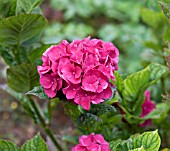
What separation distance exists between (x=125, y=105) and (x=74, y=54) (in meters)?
0.48

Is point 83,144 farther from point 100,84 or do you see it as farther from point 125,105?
point 125,105

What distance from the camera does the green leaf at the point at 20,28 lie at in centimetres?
154

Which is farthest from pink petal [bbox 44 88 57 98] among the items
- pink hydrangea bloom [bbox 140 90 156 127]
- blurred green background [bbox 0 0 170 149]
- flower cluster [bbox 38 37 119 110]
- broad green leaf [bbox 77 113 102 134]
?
blurred green background [bbox 0 0 170 149]

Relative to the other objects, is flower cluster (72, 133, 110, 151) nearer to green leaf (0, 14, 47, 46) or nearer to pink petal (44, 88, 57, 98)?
pink petal (44, 88, 57, 98)

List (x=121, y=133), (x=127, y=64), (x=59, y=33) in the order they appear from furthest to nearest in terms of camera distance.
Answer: (x=59, y=33) < (x=127, y=64) < (x=121, y=133)

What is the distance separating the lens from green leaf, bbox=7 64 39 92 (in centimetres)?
166

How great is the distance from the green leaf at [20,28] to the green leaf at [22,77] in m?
0.10

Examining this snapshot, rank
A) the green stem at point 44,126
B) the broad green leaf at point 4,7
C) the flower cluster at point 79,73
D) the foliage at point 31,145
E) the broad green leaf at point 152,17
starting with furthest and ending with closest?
the broad green leaf at point 152,17, the green stem at point 44,126, the broad green leaf at point 4,7, the foliage at point 31,145, the flower cluster at point 79,73

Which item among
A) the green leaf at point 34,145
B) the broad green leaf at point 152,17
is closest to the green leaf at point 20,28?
the green leaf at point 34,145

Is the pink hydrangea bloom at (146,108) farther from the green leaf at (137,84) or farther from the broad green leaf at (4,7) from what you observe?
the broad green leaf at (4,7)

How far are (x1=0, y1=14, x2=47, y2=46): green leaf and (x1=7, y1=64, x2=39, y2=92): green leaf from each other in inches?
4.1

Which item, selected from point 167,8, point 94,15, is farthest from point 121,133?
point 94,15

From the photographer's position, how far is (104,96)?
4.60 ft

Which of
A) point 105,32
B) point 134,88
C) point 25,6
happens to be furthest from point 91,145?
point 105,32
